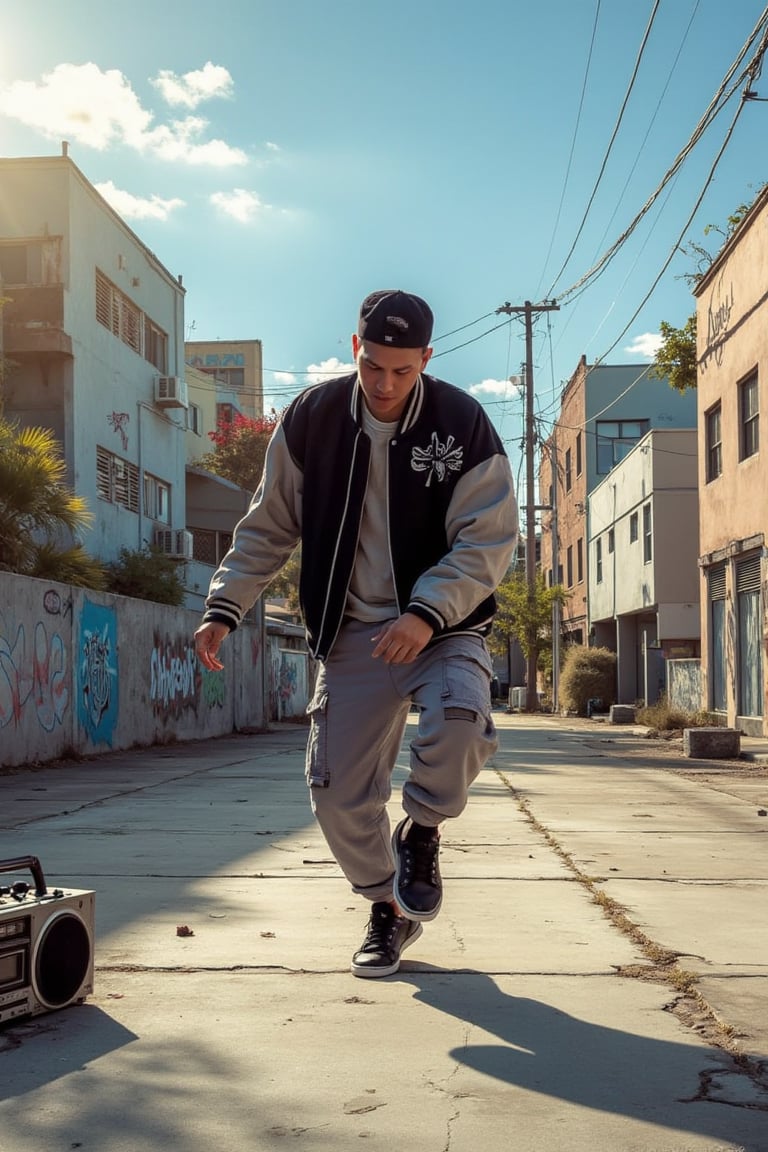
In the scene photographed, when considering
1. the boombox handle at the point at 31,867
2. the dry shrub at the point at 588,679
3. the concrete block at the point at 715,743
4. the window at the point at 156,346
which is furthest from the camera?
the dry shrub at the point at 588,679

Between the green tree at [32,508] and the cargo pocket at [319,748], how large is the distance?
11.6m

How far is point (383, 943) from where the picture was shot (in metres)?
3.56

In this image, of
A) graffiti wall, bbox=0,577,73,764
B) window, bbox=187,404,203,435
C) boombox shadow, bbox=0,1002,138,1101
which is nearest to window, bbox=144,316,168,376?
graffiti wall, bbox=0,577,73,764

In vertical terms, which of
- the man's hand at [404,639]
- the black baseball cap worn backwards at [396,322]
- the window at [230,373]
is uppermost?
the window at [230,373]

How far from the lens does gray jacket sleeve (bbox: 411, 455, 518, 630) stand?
134 inches

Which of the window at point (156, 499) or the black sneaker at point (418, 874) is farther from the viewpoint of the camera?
the window at point (156, 499)

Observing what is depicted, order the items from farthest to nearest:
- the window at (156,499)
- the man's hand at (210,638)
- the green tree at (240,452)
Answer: the green tree at (240,452)
the window at (156,499)
the man's hand at (210,638)

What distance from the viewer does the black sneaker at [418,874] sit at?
3.50 metres

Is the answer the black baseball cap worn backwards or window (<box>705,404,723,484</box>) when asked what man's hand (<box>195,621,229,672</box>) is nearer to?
the black baseball cap worn backwards

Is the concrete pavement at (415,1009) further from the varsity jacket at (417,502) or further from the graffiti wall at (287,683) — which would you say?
the graffiti wall at (287,683)

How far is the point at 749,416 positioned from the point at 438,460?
17.1 m

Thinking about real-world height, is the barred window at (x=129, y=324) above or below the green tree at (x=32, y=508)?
above

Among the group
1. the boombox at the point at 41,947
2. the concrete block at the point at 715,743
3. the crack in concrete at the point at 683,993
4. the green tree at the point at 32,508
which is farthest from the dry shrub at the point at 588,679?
the boombox at the point at 41,947

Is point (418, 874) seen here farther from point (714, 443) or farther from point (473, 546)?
point (714, 443)
